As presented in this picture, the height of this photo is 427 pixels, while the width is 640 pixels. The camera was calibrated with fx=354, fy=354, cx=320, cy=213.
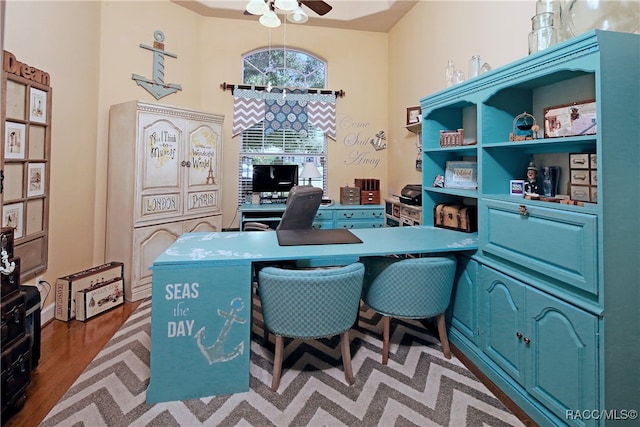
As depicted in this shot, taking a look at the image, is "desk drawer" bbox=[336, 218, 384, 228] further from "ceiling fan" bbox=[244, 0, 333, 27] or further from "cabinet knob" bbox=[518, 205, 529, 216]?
"cabinet knob" bbox=[518, 205, 529, 216]

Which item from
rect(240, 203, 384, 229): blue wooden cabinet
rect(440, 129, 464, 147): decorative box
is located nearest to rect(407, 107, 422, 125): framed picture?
rect(440, 129, 464, 147): decorative box

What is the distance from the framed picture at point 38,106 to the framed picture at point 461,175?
315 cm

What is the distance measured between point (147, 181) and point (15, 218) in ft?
3.62

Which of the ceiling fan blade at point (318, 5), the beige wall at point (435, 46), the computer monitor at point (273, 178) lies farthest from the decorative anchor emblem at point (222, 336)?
the computer monitor at point (273, 178)

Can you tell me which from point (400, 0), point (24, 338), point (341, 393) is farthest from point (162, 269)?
point (400, 0)

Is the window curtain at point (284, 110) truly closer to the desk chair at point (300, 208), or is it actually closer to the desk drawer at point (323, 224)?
the desk drawer at point (323, 224)

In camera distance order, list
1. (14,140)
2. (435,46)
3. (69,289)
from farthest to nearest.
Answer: (435,46), (69,289), (14,140)

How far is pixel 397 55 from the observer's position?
4531 millimetres

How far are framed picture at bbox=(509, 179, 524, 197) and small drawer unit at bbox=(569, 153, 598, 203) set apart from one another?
1.20ft

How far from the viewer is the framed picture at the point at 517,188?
84.3 inches

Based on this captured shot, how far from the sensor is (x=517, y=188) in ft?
7.07

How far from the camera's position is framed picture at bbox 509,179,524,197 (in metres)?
2.14

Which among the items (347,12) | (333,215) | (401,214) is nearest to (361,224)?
(333,215)

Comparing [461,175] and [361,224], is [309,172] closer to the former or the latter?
[361,224]
